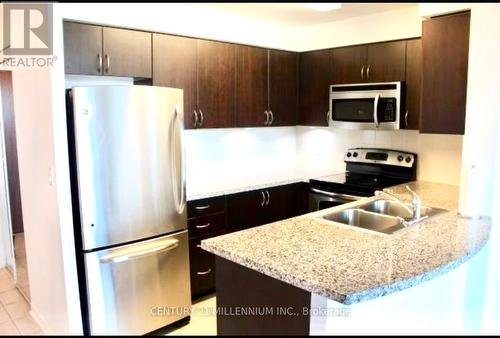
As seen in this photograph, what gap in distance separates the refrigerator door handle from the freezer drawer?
0.24m

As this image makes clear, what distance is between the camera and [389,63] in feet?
10.8

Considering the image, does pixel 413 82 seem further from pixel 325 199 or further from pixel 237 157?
pixel 237 157

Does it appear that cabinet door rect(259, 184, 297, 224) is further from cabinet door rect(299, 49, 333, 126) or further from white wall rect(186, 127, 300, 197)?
cabinet door rect(299, 49, 333, 126)

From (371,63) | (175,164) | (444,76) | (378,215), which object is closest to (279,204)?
(175,164)

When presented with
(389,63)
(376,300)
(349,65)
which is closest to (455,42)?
(389,63)

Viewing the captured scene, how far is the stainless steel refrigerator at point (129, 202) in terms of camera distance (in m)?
2.33

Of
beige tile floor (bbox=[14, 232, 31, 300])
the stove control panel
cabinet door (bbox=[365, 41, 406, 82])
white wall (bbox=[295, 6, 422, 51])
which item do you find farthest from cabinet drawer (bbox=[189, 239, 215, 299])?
white wall (bbox=[295, 6, 422, 51])

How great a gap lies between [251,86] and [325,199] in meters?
1.22

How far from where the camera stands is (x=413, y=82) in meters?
3.18

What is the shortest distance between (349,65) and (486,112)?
171 centimetres

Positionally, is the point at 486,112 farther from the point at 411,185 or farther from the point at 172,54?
the point at 172,54

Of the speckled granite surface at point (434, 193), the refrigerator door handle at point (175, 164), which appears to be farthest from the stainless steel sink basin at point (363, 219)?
the refrigerator door handle at point (175, 164)

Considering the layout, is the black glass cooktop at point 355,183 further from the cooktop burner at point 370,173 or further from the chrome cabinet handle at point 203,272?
the chrome cabinet handle at point 203,272

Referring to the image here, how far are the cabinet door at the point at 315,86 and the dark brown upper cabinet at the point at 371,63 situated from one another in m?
0.10
